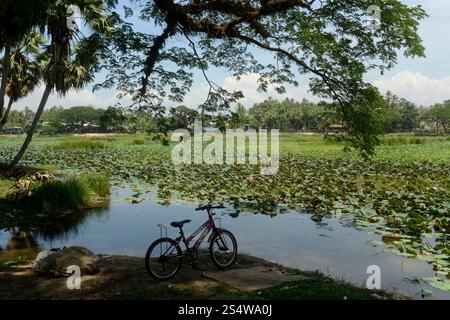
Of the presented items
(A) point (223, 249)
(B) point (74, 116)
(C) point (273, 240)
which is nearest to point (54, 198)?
(C) point (273, 240)

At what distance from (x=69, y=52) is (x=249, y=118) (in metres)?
62.6

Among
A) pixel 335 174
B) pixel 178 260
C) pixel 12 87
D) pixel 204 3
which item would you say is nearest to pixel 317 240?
pixel 178 260

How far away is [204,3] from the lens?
410 inches

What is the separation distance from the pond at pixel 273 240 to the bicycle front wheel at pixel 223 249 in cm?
209

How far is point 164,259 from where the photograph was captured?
23.7ft

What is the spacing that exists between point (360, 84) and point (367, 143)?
52.2 inches

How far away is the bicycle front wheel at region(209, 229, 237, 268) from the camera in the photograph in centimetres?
798

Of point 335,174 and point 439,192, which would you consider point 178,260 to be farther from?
point 335,174

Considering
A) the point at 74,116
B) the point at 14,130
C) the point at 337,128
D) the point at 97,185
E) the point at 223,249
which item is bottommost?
the point at 223,249

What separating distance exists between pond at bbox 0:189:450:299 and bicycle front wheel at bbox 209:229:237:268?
6.87 feet

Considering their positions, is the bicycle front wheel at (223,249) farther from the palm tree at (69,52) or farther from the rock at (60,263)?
the palm tree at (69,52)

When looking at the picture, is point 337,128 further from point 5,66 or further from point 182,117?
point 5,66

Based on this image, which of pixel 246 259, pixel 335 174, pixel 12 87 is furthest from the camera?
pixel 12 87
